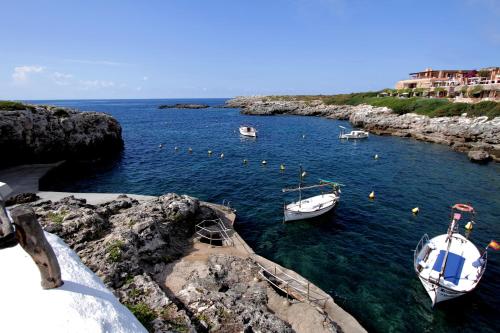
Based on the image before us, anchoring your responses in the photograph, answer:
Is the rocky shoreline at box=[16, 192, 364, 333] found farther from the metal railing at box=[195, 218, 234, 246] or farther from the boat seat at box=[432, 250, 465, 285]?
the boat seat at box=[432, 250, 465, 285]

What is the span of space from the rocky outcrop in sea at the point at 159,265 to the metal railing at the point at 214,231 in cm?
67

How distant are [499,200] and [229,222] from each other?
31509 mm

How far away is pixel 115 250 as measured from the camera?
1584 cm

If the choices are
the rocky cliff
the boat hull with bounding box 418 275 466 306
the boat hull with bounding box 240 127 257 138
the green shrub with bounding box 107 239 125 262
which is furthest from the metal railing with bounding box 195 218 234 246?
the boat hull with bounding box 240 127 257 138

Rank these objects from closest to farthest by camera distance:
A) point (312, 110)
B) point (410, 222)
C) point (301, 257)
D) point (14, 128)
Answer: point (301, 257) → point (410, 222) → point (14, 128) → point (312, 110)

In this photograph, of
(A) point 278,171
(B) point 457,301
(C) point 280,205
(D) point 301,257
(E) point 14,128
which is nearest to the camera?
(B) point 457,301

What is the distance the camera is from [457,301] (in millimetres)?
16578

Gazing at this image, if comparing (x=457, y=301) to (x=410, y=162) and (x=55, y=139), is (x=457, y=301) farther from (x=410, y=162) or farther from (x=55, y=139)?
(x=55, y=139)

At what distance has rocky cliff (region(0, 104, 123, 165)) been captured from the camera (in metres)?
36.7

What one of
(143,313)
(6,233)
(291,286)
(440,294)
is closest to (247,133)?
(291,286)

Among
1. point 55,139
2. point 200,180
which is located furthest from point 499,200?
point 55,139

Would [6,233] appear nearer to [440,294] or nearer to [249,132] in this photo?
[440,294]

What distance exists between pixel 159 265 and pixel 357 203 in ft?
73.4

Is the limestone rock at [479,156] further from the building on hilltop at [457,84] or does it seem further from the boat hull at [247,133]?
the boat hull at [247,133]
